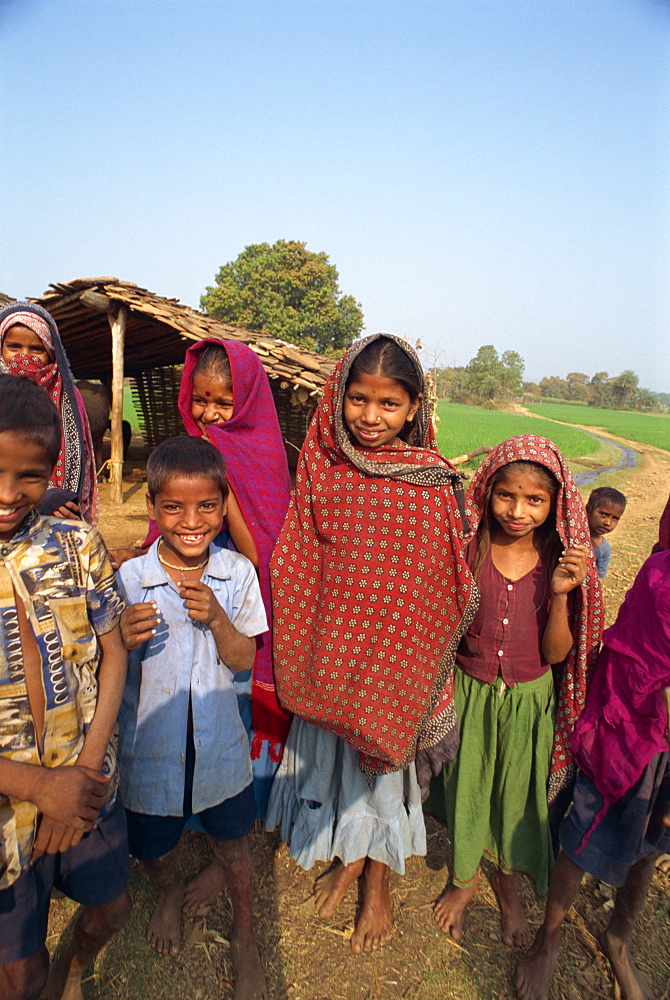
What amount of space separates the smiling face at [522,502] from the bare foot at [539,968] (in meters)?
1.36

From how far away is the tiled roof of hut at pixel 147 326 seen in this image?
7.33m

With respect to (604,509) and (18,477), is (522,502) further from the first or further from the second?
(604,509)

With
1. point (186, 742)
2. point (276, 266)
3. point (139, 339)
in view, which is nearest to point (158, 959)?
point (186, 742)

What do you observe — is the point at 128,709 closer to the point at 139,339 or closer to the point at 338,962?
the point at 338,962

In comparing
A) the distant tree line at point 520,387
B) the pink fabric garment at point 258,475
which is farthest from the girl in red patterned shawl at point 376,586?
the distant tree line at point 520,387

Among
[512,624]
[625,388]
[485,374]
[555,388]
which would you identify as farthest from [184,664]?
[555,388]

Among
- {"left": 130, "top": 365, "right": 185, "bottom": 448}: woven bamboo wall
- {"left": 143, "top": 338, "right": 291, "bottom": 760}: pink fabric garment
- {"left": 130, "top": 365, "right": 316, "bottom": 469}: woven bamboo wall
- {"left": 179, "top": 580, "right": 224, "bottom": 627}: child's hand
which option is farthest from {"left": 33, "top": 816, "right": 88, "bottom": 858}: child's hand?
{"left": 130, "top": 365, "right": 185, "bottom": 448}: woven bamboo wall

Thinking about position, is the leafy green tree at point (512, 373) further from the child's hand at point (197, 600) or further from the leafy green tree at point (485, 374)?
the child's hand at point (197, 600)

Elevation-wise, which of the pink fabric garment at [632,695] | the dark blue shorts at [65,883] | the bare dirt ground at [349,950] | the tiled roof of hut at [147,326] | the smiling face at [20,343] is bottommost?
the bare dirt ground at [349,950]

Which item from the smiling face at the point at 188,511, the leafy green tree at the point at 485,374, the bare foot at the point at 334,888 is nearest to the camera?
the smiling face at the point at 188,511

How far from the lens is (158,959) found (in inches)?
70.2

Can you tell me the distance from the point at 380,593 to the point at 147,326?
867cm

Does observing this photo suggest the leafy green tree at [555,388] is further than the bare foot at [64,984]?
Yes

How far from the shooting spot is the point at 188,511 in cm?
153
